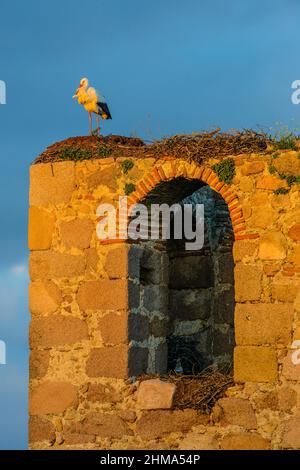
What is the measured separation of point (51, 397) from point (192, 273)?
6.28ft

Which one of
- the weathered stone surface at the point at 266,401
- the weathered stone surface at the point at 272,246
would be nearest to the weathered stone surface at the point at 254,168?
the weathered stone surface at the point at 272,246

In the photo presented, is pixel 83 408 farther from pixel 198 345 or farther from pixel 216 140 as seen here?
pixel 216 140

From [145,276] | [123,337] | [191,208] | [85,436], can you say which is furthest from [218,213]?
[85,436]

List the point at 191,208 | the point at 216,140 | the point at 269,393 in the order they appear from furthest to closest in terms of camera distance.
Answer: the point at 191,208, the point at 216,140, the point at 269,393

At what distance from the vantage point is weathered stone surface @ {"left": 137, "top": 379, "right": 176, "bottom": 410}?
9531 mm

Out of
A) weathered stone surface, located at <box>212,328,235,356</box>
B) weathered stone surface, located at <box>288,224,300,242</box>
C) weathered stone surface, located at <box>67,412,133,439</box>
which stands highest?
weathered stone surface, located at <box>288,224,300,242</box>

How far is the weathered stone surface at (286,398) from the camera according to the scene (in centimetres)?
919

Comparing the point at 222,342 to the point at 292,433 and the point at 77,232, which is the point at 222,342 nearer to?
the point at 292,433

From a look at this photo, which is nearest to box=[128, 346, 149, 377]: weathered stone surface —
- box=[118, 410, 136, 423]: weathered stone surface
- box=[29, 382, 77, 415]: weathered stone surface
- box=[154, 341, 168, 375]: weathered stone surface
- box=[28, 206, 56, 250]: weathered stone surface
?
box=[154, 341, 168, 375]: weathered stone surface

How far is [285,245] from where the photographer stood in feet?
30.7

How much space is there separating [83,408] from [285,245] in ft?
7.70

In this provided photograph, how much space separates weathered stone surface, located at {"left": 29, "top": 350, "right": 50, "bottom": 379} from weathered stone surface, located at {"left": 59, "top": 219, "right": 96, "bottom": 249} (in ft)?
3.41

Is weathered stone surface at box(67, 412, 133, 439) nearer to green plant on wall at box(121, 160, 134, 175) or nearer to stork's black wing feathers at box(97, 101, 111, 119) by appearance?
green plant on wall at box(121, 160, 134, 175)

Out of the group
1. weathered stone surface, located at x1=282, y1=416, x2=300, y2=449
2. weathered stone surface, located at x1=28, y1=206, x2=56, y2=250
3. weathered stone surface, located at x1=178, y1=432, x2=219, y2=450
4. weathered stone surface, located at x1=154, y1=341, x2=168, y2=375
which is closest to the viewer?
weathered stone surface, located at x1=282, y1=416, x2=300, y2=449
